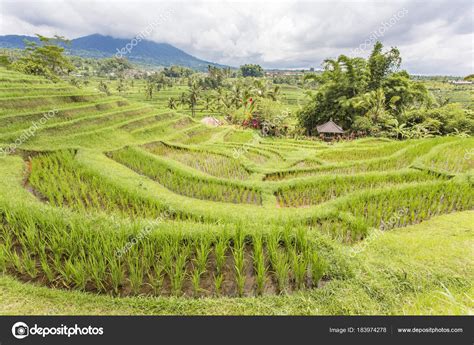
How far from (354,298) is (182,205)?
3704mm

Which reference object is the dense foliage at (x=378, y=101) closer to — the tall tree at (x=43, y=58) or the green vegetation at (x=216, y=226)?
the green vegetation at (x=216, y=226)

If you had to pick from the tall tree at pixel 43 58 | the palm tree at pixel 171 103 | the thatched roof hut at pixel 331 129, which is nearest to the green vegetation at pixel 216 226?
the thatched roof hut at pixel 331 129

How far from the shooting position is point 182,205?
5254 millimetres

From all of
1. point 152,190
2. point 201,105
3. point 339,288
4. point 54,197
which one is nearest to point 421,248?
point 339,288

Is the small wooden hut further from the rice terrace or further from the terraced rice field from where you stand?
the rice terrace

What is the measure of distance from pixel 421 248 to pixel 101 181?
6702mm

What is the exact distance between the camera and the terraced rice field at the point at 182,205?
280 cm

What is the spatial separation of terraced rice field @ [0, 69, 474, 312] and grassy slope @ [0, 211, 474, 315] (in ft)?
0.48

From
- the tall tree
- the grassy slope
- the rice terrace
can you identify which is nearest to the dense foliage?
the rice terrace

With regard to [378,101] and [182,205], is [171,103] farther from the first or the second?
[182,205]

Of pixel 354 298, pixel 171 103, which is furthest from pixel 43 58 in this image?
pixel 354 298

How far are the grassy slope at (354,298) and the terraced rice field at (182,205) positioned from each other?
0.15 meters
